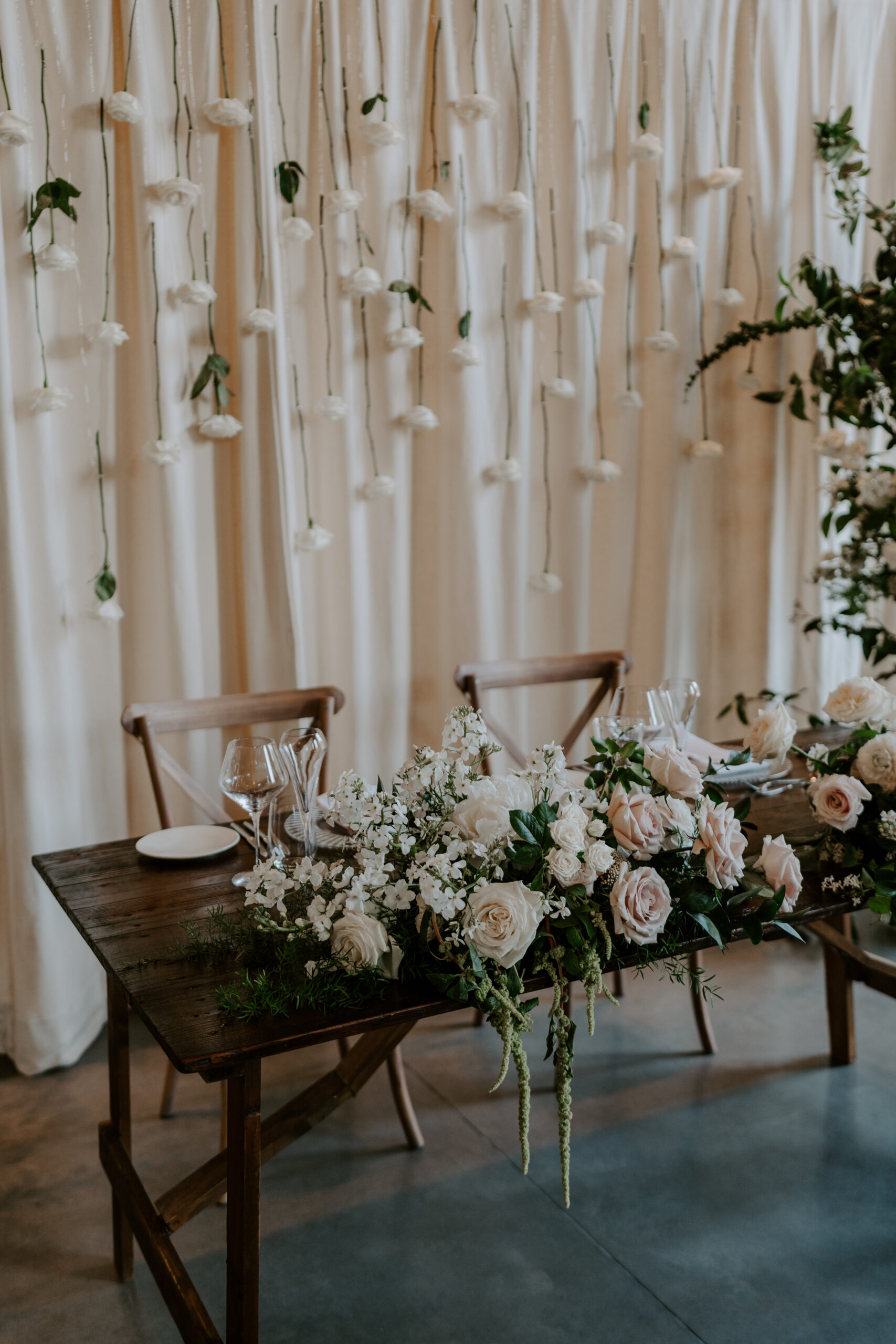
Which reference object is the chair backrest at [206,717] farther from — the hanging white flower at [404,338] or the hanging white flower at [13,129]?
the hanging white flower at [13,129]

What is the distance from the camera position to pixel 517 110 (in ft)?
9.75

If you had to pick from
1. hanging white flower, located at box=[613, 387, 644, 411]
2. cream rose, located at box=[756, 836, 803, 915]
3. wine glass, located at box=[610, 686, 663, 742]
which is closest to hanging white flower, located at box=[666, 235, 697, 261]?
hanging white flower, located at box=[613, 387, 644, 411]

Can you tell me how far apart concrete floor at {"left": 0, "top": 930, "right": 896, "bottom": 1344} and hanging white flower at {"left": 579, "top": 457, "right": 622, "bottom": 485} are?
1.51 meters

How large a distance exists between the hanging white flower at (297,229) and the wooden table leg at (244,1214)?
2078mm

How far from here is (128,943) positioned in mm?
1494

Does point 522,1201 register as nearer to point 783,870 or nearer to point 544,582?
point 783,870

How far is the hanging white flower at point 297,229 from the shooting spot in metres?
2.66

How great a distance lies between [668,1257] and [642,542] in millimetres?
2039

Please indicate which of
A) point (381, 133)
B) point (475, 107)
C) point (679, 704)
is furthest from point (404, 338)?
point (679, 704)

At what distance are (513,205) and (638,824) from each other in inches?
83.6

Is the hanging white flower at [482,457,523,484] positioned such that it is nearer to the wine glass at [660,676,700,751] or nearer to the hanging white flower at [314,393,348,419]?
the hanging white flower at [314,393,348,419]

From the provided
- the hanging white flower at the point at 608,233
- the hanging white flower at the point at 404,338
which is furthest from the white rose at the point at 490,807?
the hanging white flower at the point at 608,233

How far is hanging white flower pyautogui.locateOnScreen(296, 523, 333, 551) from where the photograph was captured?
277 centimetres

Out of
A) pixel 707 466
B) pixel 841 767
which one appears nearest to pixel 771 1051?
pixel 841 767
